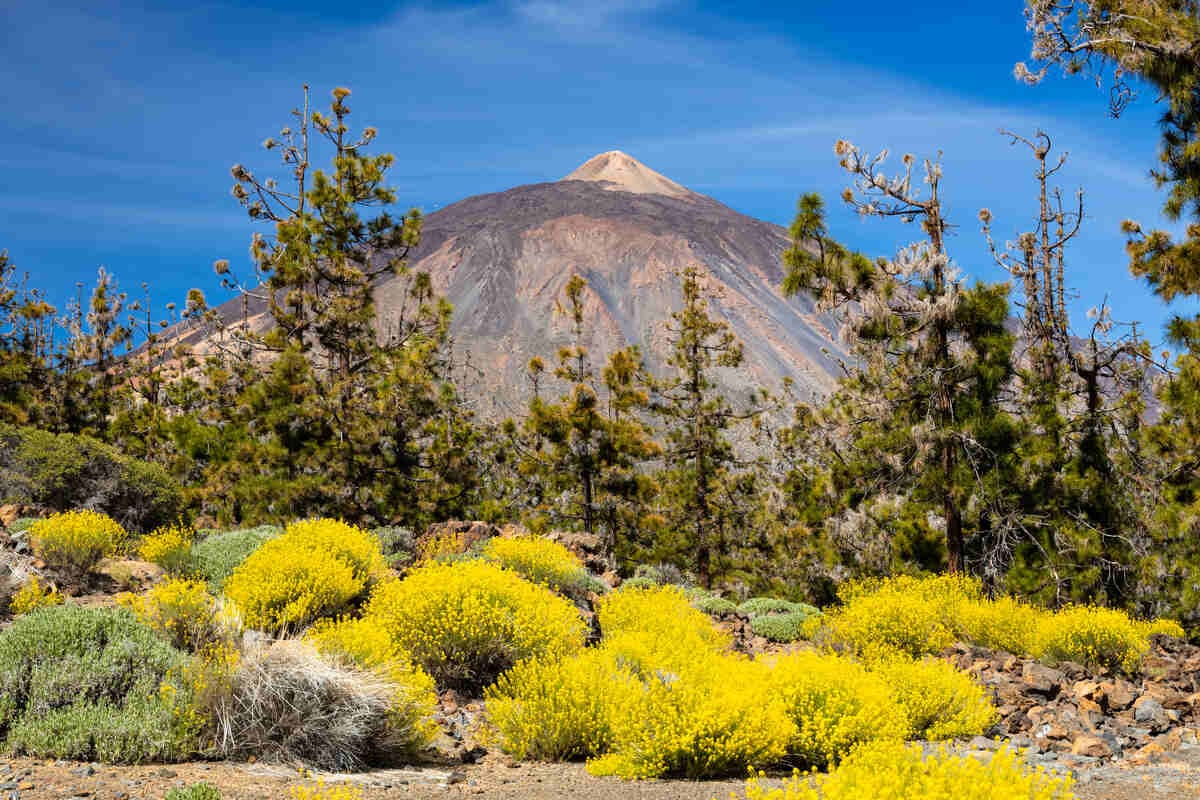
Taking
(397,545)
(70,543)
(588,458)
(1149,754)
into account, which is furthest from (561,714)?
(588,458)

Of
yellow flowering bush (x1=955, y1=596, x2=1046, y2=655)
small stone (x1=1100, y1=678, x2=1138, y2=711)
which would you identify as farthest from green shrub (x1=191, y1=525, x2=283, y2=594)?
small stone (x1=1100, y1=678, x2=1138, y2=711)

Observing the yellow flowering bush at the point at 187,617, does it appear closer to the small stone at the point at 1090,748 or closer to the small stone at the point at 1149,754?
the small stone at the point at 1090,748

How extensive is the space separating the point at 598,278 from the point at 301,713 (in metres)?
129

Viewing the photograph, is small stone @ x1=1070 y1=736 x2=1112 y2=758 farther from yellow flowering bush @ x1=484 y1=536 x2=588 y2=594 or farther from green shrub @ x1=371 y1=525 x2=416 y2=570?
green shrub @ x1=371 y1=525 x2=416 y2=570

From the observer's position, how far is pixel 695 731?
5.88 m

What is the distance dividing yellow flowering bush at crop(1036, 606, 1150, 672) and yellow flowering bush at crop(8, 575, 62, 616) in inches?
423

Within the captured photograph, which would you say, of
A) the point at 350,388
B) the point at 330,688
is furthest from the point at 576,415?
the point at 330,688

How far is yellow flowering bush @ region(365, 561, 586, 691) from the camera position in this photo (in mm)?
8172

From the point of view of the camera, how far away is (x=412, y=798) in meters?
5.31

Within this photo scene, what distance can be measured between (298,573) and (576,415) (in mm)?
13713

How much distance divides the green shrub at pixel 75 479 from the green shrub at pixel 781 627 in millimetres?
10462

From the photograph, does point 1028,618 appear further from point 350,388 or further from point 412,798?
point 350,388

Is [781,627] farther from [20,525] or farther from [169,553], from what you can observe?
[20,525]

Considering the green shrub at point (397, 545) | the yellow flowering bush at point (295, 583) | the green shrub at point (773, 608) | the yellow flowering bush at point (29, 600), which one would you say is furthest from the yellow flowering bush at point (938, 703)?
the yellow flowering bush at point (29, 600)
